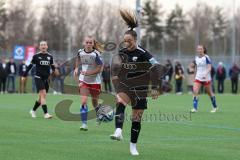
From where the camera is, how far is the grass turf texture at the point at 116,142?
34.2ft

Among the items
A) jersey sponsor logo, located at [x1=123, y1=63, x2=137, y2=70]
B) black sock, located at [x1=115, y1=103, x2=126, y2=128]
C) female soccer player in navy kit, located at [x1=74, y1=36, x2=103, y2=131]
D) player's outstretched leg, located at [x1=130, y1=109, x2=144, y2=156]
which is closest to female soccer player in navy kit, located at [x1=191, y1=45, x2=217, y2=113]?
female soccer player in navy kit, located at [x1=74, y1=36, x2=103, y2=131]

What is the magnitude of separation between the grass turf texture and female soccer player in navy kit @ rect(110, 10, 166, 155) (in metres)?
0.46

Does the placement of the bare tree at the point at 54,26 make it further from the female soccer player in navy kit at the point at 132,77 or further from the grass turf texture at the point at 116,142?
the female soccer player in navy kit at the point at 132,77

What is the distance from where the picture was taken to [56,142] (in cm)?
1205

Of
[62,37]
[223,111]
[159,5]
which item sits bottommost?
[223,111]

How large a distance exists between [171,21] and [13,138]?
102 metres

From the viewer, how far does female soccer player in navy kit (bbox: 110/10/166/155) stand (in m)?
10.7

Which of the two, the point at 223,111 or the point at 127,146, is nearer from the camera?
the point at 127,146

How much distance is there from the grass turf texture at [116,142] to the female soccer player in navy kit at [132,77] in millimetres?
458

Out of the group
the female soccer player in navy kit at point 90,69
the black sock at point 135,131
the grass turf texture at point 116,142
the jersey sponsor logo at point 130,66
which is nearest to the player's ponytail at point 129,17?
the jersey sponsor logo at point 130,66

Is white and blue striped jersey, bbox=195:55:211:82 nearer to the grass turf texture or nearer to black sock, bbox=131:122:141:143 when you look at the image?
the grass turf texture

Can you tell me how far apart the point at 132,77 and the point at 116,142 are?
1.68 m

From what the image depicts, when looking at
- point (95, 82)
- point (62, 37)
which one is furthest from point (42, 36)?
point (95, 82)

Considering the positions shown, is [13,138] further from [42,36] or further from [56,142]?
[42,36]
